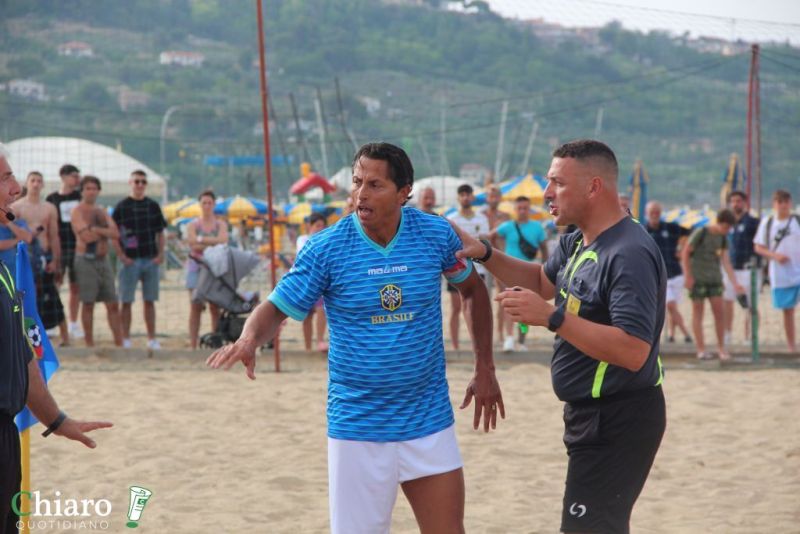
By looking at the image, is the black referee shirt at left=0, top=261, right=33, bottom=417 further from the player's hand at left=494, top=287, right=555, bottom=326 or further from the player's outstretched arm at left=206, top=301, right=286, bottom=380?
the player's hand at left=494, top=287, right=555, bottom=326

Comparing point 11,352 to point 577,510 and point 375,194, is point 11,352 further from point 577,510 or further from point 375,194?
point 577,510

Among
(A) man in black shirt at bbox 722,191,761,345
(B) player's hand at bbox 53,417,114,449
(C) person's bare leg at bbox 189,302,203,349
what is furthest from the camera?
(A) man in black shirt at bbox 722,191,761,345

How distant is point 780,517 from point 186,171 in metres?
50.1

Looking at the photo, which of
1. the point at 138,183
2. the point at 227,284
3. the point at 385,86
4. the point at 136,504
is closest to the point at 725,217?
the point at 227,284

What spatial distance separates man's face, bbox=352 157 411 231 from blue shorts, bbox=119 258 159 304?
771 cm

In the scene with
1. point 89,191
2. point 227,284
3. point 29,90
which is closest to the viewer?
point 89,191

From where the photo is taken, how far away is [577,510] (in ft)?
11.3

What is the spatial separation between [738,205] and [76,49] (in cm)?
5586

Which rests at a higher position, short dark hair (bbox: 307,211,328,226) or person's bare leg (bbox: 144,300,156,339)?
short dark hair (bbox: 307,211,328,226)

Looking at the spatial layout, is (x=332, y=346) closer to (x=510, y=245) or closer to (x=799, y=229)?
(x=510, y=245)

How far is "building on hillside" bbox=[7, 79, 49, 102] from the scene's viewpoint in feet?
166

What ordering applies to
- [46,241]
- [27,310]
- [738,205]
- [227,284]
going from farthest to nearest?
[738,205], [227,284], [46,241], [27,310]

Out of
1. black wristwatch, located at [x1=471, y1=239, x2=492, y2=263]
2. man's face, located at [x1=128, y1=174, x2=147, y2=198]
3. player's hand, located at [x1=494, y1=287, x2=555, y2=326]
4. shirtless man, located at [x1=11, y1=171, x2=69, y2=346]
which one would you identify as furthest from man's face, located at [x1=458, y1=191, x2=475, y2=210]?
player's hand, located at [x1=494, y1=287, x2=555, y2=326]

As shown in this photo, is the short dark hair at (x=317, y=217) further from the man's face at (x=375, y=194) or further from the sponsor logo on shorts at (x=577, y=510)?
the sponsor logo on shorts at (x=577, y=510)
